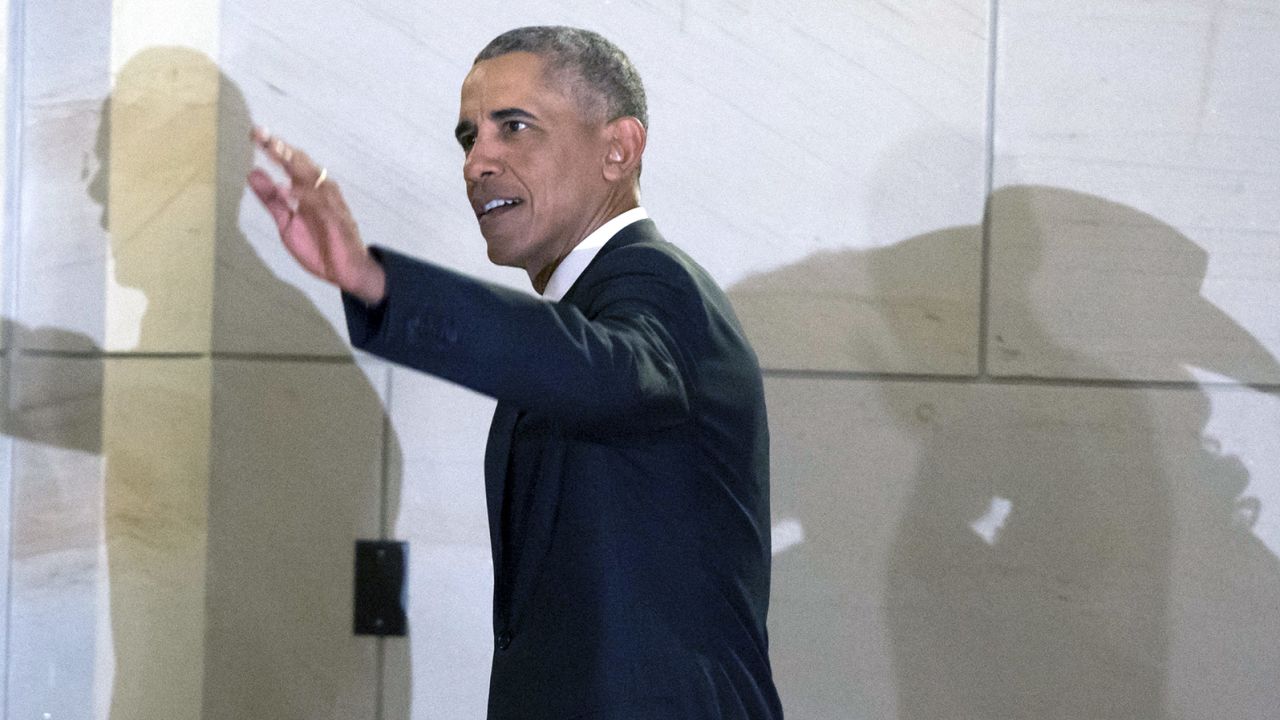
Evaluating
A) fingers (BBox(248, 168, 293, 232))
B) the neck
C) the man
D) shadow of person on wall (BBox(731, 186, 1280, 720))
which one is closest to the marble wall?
shadow of person on wall (BBox(731, 186, 1280, 720))

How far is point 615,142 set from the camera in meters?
1.93

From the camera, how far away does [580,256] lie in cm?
185

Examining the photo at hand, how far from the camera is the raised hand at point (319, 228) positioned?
122cm

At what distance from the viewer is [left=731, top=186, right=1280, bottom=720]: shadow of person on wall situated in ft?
9.80

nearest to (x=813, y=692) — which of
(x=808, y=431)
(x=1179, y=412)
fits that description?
(x=808, y=431)

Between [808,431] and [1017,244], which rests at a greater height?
[1017,244]

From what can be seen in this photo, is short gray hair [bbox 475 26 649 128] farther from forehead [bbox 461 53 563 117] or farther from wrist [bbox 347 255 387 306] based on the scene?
wrist [bbox 347 255 387 306]

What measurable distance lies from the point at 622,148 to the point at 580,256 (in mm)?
198

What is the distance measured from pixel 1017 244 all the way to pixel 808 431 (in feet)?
2.14

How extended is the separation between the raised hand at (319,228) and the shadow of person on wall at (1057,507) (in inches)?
74.3

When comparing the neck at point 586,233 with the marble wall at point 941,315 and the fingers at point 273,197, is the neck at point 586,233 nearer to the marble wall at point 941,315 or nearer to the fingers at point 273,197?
the fingers at point 273,197

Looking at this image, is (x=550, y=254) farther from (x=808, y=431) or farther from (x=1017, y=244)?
(x=1017, y=244)

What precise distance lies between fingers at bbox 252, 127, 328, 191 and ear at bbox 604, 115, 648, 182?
69 centimetres

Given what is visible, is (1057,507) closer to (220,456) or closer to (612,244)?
(612,244)
